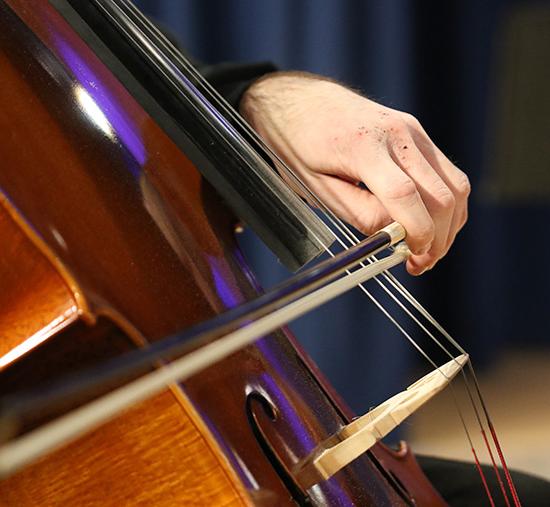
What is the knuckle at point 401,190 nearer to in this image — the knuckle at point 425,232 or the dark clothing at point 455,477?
the knuckle at point 425,232

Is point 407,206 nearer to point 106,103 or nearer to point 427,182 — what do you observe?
point 427,182

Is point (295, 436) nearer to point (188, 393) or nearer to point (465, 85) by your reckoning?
point (188, 393)

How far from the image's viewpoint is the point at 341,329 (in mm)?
1978

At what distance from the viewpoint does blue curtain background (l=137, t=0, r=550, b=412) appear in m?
1.90

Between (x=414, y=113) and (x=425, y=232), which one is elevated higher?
(x=425, y=232)

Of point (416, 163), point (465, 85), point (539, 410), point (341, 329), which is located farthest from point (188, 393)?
point (465, 85)

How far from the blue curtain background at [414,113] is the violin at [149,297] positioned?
1282mm

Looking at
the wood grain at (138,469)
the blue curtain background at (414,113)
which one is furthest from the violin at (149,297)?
the blue curtain background at (414,113)

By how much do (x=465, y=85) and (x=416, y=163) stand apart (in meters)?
1.76

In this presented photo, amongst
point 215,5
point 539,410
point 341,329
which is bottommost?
point 539,410

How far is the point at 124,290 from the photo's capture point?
0.40m

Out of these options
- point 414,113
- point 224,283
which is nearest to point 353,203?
point 224,283

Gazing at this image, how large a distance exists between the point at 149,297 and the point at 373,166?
201 millimetres

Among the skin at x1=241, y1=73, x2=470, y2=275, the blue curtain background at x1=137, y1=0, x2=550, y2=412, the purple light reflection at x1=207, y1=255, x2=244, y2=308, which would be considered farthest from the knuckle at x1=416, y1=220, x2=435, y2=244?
the blue curtain background at x1=137, y1=0, x2=550, y2=412
